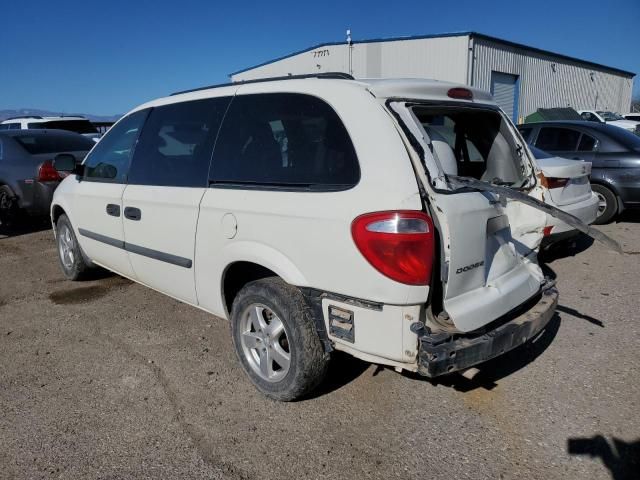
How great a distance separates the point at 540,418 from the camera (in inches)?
109

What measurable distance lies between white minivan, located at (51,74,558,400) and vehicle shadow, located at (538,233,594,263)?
2520 millimetres

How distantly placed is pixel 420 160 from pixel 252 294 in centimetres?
121

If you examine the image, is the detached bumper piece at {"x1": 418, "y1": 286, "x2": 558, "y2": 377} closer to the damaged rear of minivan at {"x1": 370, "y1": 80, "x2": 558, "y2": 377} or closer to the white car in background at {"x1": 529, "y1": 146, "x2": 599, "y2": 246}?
the damaged rear of minivan at {"x1": 370, "y1": 80, "x2": 558, "y2": 377}

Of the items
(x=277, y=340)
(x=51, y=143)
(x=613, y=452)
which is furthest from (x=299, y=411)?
(x=51, y=143)

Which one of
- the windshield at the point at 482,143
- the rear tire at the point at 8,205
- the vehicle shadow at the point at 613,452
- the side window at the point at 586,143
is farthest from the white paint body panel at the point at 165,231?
the side window at the point at 586,143

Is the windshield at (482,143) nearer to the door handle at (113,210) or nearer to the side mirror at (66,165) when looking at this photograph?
the door handle at (113,210)

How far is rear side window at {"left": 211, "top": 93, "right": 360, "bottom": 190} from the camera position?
2576 mm

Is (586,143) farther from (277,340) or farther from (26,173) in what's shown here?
(26,173)

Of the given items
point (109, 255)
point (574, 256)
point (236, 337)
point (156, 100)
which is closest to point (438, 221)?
point (236, 337)

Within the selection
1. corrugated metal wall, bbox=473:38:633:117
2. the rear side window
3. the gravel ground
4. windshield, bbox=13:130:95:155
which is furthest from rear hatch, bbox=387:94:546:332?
corrugated metal wall, bbox=473:38:633:117

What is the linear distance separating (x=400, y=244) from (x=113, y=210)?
270cm

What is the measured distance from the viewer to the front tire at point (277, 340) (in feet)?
8.77

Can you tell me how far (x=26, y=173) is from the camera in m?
7.52

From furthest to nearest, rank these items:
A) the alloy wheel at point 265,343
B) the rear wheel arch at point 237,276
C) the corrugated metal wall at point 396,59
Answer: the corrugated metal wall at point 396,59
the rear wheel arch at point 237,276
the alloy wheel at point 265,343
